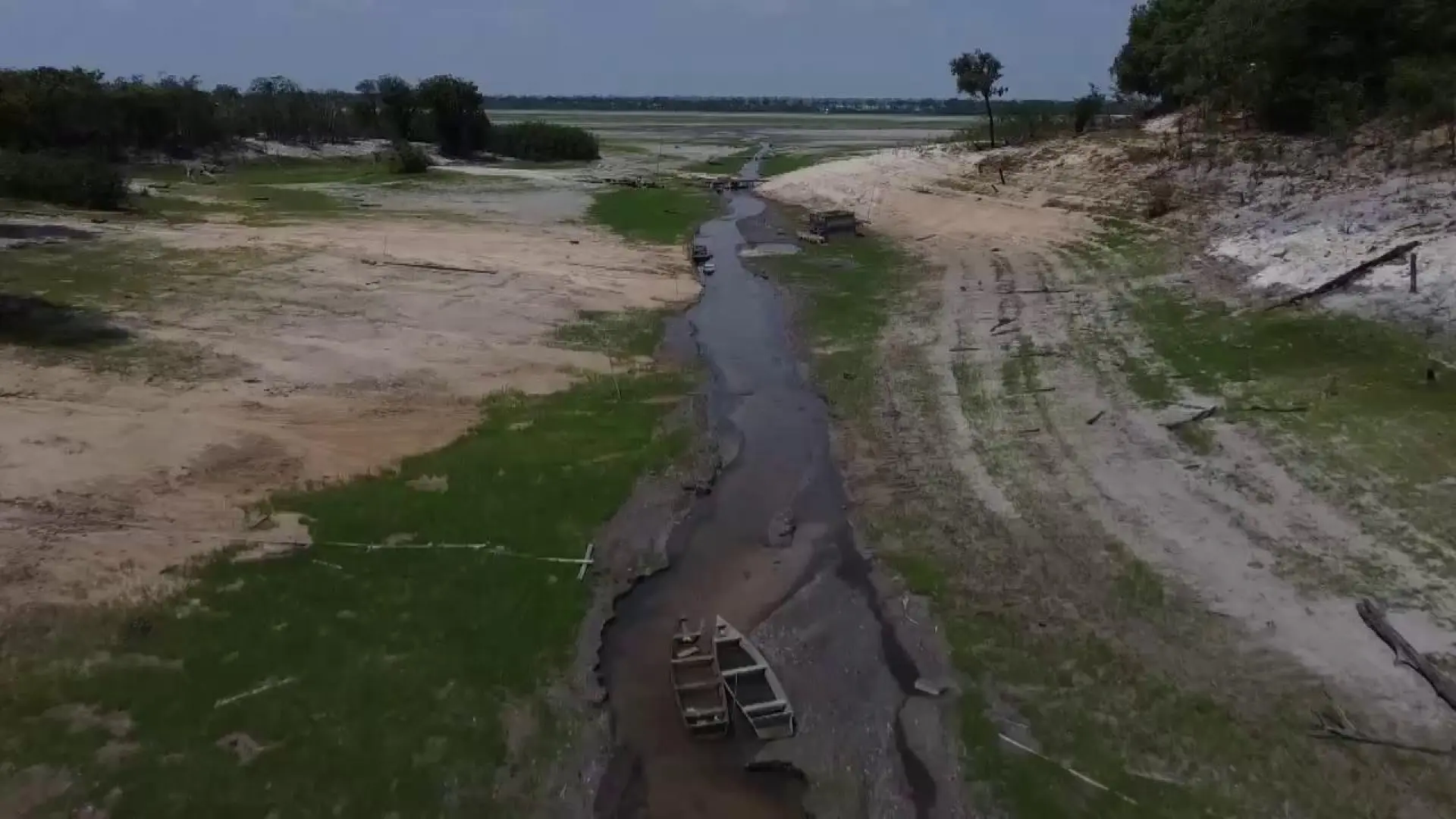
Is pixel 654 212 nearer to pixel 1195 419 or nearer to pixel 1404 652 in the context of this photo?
pixel 1195 419

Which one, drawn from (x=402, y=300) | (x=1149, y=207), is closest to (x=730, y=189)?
(x=1149, y=207)

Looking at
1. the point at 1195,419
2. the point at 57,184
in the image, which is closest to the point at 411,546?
the point at 1195,419

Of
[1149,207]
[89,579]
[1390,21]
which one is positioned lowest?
[89,579]

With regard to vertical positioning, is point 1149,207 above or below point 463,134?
below

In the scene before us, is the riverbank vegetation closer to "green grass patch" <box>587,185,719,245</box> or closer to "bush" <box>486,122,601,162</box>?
"green grass patch" <box>587,185,719,245</box>

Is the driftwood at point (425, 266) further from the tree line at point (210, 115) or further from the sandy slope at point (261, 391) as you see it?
the tree line at point (210, 115)

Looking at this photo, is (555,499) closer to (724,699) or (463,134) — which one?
(724,699)
